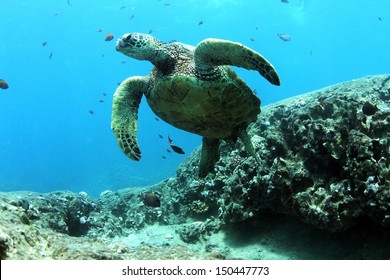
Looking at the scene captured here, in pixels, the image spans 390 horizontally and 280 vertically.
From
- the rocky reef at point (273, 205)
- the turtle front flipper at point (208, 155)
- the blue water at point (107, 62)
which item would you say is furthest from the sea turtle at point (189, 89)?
the blue water at point (107, 62)

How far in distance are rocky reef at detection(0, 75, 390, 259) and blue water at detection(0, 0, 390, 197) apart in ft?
52.5

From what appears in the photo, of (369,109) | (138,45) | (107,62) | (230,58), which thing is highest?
(107,62)

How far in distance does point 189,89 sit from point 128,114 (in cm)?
119

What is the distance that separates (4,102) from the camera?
102875mm

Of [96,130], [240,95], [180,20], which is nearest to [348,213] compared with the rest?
[240,95]

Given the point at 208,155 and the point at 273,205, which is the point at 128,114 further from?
the point at 273,205

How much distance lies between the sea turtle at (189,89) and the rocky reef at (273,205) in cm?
91

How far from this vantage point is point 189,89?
15.1 feet

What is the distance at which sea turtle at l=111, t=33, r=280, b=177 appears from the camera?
4.55 m

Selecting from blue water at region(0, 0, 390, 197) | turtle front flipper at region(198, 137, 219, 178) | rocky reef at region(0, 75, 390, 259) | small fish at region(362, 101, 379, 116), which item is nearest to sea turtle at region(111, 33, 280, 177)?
turtle front flipper at region(198, 137, 219, 178)

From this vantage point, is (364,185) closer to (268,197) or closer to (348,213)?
(348,213)

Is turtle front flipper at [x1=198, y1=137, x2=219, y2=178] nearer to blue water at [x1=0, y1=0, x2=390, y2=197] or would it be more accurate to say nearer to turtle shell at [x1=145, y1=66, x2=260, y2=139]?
turtle shell at [x1=145, y1=66, x2=260, y2=139]

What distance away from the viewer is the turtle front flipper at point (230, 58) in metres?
4.02

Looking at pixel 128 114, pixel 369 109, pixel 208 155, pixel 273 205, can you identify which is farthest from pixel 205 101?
pixel 369 109
